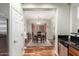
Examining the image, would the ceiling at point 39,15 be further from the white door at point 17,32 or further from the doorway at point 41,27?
the white door at point 17,32

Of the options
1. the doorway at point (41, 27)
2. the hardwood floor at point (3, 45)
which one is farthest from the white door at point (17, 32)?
the hardwood floor at point (3, 45)

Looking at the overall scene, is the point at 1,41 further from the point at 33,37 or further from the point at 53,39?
the point at 53,39

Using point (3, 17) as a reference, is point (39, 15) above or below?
above

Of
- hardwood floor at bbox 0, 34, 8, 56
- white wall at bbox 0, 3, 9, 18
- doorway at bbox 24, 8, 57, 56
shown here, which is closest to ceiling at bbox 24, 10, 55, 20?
doorway at bbox 24, 8, 57, 56

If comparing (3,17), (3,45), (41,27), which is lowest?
(3,45)

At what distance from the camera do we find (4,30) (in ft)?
6.75

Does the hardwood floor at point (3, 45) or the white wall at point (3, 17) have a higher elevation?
the white wall at point (3, 17)

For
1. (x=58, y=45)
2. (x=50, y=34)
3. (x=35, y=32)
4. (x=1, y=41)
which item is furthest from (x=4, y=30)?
(x=58, y=45)

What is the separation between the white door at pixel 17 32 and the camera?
2.43 meters

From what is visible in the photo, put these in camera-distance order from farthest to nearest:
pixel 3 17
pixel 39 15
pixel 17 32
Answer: pixel 39 15
pixel 17 32
pixel 3 17

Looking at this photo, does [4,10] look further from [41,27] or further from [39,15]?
[41,27]

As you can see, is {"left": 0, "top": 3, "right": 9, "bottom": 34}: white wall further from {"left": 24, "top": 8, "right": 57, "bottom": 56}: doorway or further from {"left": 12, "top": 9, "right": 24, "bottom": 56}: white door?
{"left": 24, "top": 8, "right": 57, "bottom": 56}: doorway

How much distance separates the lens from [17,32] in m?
2.67

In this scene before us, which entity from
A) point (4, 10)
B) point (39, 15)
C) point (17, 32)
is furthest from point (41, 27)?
point (4, 10)
